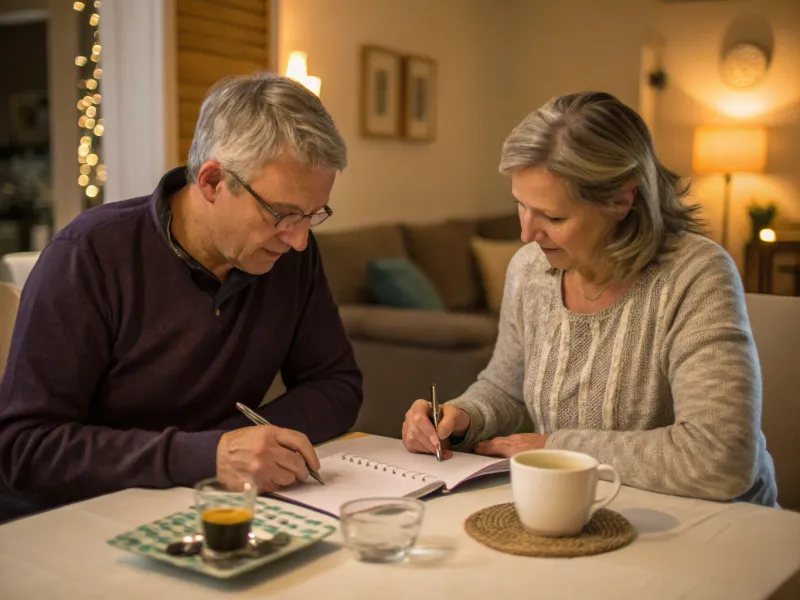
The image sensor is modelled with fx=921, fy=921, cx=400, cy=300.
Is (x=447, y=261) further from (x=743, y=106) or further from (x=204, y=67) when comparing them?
(x=743, y=106)

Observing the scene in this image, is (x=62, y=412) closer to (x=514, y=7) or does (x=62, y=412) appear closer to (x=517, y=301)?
(x=517, y=301)

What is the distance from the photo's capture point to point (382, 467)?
1.33 m

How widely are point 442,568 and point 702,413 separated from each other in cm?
51

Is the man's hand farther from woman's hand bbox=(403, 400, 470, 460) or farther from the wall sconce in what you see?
the wall sconce

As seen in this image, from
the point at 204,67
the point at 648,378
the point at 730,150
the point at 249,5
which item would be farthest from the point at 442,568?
the point at 730,150

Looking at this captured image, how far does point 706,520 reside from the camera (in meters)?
1.15

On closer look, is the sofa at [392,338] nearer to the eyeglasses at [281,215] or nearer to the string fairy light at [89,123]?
the string fairy light at [89,123]

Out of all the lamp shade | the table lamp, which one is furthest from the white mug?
the lamp shade

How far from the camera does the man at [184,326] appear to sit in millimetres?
1280

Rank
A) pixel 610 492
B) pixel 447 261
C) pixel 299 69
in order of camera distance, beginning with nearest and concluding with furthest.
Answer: pixel 610 492, pixel 299 69, pixel 447 261

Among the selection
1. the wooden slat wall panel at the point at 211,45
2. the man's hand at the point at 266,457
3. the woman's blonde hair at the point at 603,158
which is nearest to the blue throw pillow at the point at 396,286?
the wooden slat wall panel at the point at 211,45

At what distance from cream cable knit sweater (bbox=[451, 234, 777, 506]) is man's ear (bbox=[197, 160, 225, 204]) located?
53 centimetres

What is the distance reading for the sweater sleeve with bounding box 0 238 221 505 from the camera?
1.26 meters

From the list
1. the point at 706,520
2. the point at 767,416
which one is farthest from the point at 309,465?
the point at 767,416
